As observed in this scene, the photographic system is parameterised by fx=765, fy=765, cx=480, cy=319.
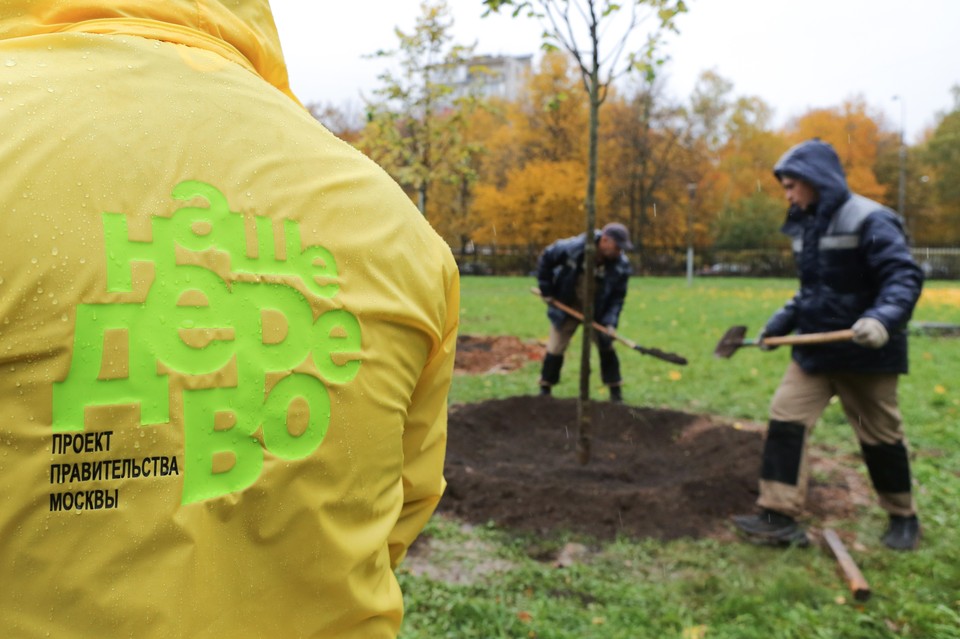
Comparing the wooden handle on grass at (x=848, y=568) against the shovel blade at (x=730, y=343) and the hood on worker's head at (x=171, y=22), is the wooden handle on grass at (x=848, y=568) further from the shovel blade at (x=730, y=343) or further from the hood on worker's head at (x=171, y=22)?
the hood on worker's head at (x=171, y=22)

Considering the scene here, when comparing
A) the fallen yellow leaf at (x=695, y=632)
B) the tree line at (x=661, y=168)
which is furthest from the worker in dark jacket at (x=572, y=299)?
the tree line at (x=661, y=168)

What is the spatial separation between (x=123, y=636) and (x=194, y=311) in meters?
0.44

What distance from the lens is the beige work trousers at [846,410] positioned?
429 cm

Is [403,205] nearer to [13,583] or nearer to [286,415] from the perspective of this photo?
[286,415]

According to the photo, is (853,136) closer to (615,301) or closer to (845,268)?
(615,301)

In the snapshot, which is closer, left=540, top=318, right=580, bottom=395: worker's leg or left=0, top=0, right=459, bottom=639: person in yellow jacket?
left=0, top=0, right=459, bottom=639: person in yellow jacket

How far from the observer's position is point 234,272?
109 centimetres

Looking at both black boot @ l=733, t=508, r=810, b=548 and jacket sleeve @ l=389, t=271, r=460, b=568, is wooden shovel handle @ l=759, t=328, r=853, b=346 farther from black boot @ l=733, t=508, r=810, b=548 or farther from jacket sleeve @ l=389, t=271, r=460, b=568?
jacket sleeve @ l=389, t=271, r=460, b=568

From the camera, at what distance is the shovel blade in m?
5.64

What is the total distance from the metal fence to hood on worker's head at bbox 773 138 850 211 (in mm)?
29355

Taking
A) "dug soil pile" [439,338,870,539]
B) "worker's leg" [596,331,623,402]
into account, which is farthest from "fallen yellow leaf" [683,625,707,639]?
"worker's leg" [596,331,623,402]

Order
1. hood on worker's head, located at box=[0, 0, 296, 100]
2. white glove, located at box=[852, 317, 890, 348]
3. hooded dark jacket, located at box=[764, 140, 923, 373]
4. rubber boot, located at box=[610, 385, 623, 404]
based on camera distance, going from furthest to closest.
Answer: rubber boot, located at box=[610, 385, 623, 404] → hooded dark jacket, located at box=[764, 140, 923, 373] → white glove, located at box=[852, 317, 890, 348] → hood on worker's head, located at box=[0, 0, 296, 100]

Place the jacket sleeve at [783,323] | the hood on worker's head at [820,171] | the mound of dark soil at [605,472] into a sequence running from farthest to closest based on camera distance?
the jacket sleeve at [783,323]
the mound of dark soil at [605,472]
the hood on worker's head at [820,171]

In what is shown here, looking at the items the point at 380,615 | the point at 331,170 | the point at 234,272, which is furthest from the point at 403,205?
the point at 380,615
